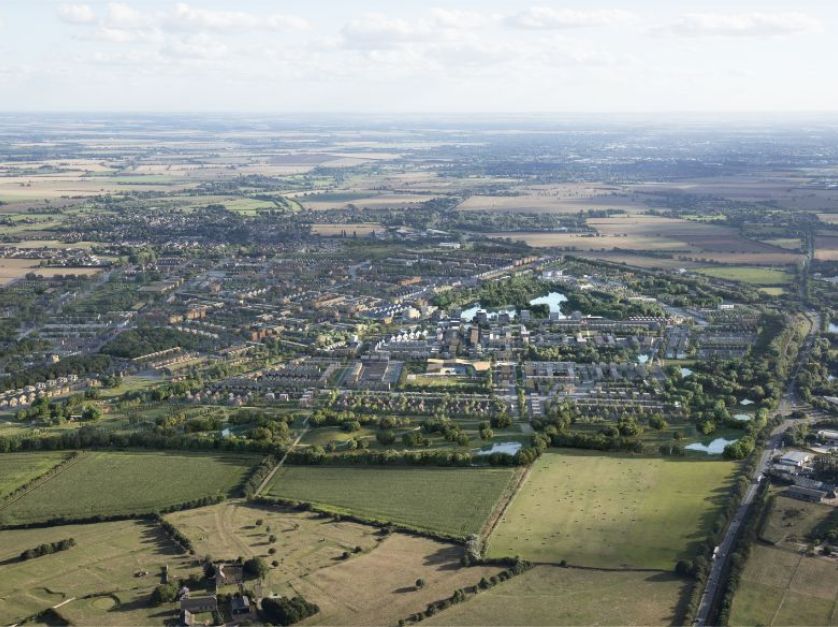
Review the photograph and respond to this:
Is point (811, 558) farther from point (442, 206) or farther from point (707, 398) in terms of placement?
point (442, 206)

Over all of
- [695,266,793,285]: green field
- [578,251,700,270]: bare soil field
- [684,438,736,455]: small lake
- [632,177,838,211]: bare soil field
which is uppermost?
[632,177,838,211]: bare soil field

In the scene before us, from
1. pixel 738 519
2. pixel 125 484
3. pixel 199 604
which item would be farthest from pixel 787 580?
pixel 125 484

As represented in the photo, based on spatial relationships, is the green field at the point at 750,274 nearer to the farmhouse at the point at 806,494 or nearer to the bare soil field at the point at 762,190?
the bare soil field at the point at 762,190

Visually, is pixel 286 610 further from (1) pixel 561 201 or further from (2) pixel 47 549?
(1) pixel 561 201

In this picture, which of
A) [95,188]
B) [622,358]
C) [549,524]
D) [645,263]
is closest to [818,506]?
[549,524]

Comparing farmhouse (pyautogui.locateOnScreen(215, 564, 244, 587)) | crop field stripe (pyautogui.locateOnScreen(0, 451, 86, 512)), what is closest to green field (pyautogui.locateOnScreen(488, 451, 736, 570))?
farmhouse (pyautogui.locateOnScreen(215, 564, 244, 587))

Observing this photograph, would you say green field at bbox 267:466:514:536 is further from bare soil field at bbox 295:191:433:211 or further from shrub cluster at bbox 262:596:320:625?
bare soil field at bbox 295:191:433:211

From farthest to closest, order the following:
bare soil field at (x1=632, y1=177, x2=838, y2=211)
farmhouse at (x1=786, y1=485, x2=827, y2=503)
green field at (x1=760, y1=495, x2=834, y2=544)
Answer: bare soil field at (x1=632, y1=177, x2=838, y2=211) < farmhouse at (x1=786, y1=485, x2=827, y2=503) < green field at (x1=760, y1=495, x2=834, y2=544)
